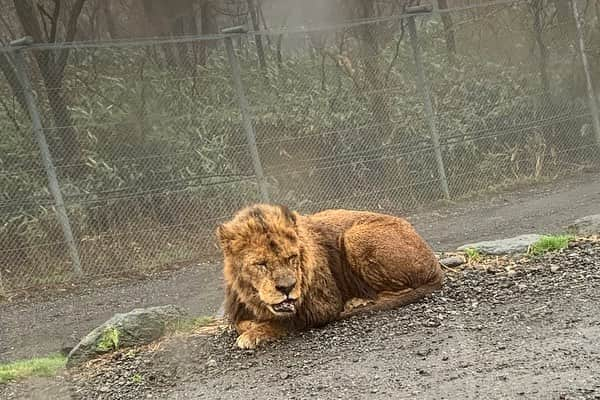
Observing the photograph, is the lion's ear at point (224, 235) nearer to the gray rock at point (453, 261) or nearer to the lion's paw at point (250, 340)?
the lion's paw at point (250, 340)

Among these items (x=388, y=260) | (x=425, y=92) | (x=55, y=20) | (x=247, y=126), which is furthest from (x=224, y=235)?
(x=55, y=20)

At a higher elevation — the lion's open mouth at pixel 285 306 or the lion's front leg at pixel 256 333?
the lion's open mouth at pixel 285 306

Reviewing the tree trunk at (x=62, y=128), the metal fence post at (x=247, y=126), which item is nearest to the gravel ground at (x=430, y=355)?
the metal fence post at (x=247, y=126)

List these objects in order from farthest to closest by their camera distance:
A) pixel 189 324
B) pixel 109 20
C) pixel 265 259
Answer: pixel 109 20
pixel 189 324
pixel 265 259

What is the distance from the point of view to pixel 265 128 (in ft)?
36.0

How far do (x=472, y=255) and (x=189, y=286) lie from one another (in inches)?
128

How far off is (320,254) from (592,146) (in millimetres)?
8510

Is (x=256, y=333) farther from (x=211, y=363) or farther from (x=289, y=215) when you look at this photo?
(x=289, y=215)

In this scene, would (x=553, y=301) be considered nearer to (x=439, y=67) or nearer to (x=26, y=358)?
(x=26, y=358)

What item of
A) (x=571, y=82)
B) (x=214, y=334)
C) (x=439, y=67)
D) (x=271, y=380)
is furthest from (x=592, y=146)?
(x=271, y=380)

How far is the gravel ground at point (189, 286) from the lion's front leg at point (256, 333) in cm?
188

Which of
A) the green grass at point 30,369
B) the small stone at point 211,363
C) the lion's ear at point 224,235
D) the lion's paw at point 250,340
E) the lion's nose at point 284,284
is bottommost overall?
the small stone at point 211,363

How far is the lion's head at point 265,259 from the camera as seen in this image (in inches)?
175

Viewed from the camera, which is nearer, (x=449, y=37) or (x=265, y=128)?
(x=265, y=128)
